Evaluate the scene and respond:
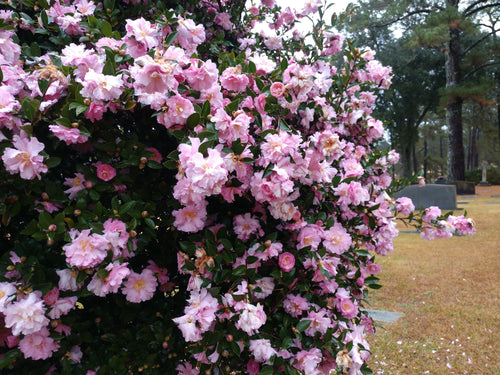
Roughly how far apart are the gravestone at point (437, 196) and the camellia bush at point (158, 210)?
32.0 feet

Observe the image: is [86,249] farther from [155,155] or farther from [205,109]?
[205,109]

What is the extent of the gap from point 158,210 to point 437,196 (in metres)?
10.6

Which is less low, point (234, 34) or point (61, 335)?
point (234, 34)

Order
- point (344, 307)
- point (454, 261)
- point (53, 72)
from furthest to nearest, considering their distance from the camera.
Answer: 1. point (454, 261)
2. point (344, 307)
3. point (53, 72)

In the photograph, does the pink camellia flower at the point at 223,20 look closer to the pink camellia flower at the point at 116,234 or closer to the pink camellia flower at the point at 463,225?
the pink camellia flower at the point at 116,234

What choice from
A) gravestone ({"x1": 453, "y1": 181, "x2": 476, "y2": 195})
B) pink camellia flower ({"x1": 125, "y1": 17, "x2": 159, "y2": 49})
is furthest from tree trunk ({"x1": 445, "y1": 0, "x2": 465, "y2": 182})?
pink camellia flower ({"x1": 125, "y1": 17, "x2": 159, "y2": 49})

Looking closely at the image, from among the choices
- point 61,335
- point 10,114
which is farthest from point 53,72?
point 61,335

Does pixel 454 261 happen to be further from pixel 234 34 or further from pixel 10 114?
pixel 10 114

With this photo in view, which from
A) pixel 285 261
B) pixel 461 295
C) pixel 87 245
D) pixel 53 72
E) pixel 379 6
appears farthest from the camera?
pixel 379 6

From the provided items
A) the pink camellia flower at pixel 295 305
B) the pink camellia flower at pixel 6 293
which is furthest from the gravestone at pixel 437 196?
the pink camellia flower at pixel 6 293

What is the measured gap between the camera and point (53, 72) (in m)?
1.24

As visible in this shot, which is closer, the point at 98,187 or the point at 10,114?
the point at 10,114

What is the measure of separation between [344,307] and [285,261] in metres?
0.44

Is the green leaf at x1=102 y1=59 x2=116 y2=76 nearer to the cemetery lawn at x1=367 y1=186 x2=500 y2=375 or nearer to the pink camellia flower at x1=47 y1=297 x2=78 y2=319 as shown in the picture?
the pink camellia flower at x1=47 y1=297 x2=78 y2=319
